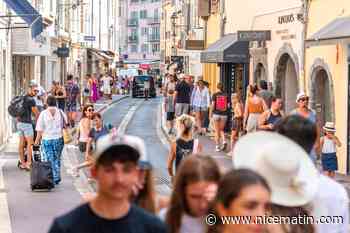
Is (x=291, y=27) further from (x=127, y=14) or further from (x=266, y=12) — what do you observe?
(x=127, y=14)

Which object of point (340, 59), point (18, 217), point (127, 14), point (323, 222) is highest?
point (127, 14)

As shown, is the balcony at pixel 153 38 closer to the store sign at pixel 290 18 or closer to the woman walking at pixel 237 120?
the store sign at pixel 290 18

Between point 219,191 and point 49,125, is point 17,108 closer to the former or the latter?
point 49,125

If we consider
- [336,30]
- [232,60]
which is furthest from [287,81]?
[336,30]

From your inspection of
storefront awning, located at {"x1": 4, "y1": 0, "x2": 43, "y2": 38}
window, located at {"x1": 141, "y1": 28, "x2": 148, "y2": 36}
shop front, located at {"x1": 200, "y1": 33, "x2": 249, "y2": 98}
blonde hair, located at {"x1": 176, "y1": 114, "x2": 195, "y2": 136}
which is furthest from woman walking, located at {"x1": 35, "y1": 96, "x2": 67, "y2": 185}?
window, located at {"x1": 141, "y1": 28, "x2": 148, "y2": 36}

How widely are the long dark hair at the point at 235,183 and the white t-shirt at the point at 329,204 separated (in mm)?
1056

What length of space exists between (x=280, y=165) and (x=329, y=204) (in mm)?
760

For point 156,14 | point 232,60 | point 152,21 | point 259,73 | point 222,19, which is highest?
point 156,14

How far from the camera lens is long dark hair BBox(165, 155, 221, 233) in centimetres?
471

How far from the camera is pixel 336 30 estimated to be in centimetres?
1719

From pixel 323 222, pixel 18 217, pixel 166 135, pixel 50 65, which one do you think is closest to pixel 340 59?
pixel 18 217

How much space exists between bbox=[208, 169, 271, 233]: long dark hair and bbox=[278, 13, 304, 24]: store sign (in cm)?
1806

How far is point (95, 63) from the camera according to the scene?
75062 mm

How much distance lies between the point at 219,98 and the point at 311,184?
18.5 metres
